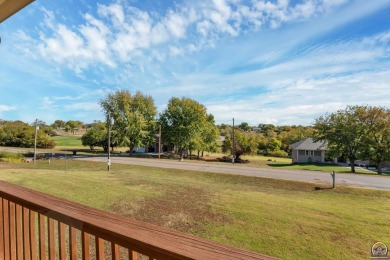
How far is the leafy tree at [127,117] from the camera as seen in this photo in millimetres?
25094

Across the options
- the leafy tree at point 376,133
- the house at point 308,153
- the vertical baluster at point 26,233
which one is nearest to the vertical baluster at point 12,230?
the vertical baluster at point 26,233

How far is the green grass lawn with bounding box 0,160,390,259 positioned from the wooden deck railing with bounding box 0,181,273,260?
12.9 feet

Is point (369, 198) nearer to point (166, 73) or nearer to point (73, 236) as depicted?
point (73, 236)

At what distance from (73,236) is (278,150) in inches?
1317

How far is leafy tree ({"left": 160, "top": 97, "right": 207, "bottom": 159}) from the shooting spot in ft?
82.1

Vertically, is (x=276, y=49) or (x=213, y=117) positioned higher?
(x=276, y=49)

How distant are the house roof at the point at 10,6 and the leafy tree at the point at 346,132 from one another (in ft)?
65.2

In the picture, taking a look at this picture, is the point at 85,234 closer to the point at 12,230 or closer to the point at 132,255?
the point at 132,255

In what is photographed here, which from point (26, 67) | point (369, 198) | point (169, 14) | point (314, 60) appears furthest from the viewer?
point (314, 60)

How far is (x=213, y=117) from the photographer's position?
28.5 metres

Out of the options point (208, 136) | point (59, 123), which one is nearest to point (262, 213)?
point (208, 136)

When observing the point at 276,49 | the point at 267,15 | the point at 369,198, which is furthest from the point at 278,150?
the point at 267,15

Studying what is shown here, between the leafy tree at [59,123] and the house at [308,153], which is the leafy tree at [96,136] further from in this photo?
the house at [308,153]

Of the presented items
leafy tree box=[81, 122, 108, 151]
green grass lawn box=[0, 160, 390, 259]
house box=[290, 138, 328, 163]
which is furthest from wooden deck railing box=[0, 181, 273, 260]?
leafy tree box=[81, 122, 108, 151]
